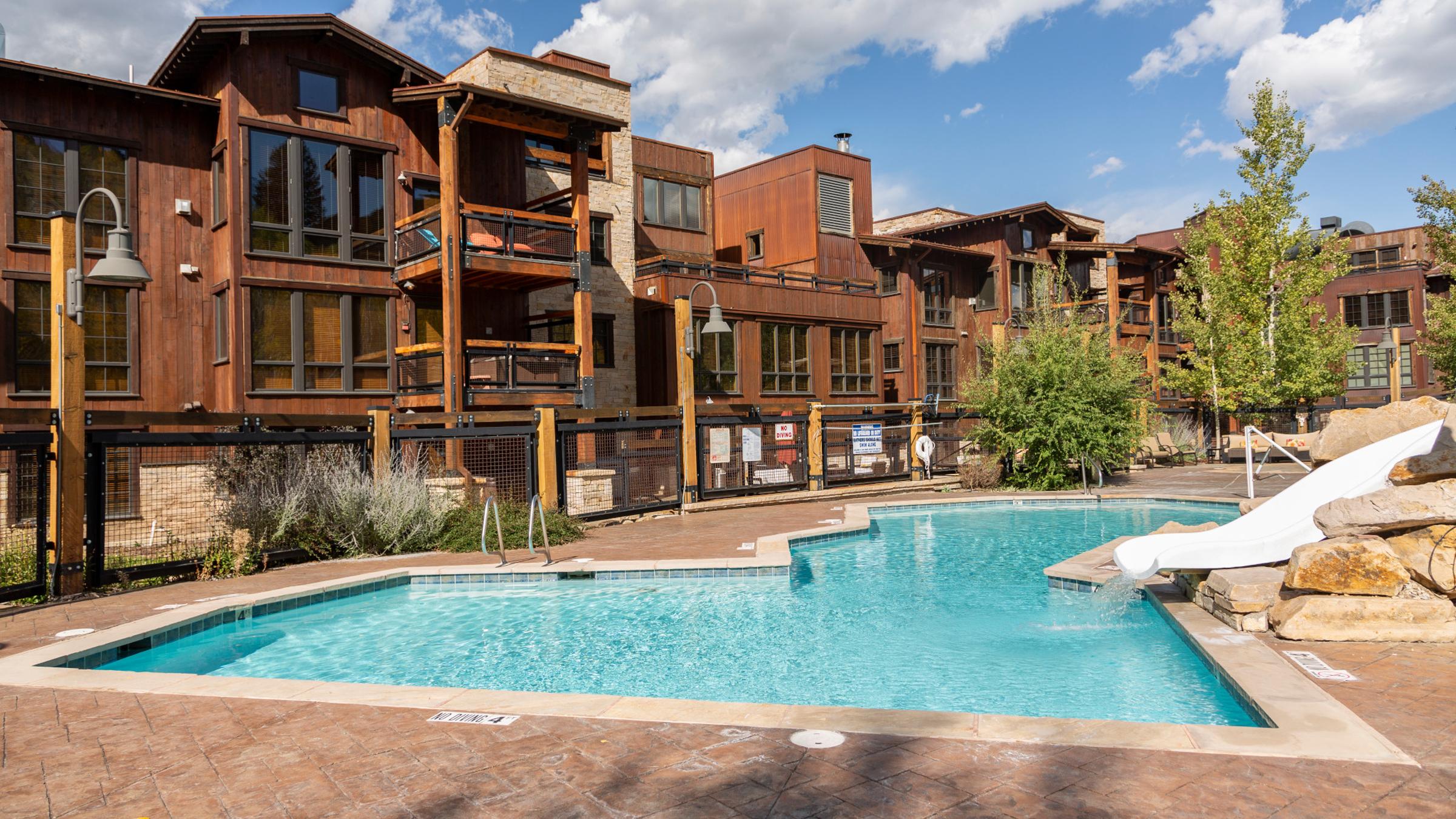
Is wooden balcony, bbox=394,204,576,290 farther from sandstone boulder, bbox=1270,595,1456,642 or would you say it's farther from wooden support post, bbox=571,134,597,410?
sandstone boulder, bbox=1270,595,1456,642

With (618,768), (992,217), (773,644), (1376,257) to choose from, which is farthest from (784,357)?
(1376,257)

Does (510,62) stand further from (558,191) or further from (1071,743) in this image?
(1071,743)

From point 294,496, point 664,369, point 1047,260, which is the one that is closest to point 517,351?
point 664,369

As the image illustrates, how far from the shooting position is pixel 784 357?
24.5 metres

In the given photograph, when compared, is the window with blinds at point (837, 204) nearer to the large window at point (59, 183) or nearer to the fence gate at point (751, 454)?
the fence gate at point (751, 454)

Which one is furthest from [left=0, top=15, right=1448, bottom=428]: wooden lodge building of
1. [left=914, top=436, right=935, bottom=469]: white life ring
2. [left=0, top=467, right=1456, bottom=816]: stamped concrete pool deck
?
[left=0, top=467, right=1456, bottom=816]: stamped concrete pool deck

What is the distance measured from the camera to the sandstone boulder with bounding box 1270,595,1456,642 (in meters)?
6.45

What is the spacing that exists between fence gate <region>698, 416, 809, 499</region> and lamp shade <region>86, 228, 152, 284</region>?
34.4 ft

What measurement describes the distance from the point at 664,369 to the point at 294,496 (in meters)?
11.7

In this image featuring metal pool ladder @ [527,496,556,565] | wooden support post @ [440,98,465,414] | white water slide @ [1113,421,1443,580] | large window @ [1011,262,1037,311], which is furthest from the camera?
large window @ [1011,262,1037,311]

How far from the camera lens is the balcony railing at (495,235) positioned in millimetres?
17328

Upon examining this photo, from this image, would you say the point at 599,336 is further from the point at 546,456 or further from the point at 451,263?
the point at 546,456

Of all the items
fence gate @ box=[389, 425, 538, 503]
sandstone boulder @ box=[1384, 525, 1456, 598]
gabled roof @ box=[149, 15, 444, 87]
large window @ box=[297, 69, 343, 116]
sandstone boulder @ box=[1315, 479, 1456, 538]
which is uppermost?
gabled roof @ box=[149, 15, 444, 87]

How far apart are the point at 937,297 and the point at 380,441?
21.9 m
